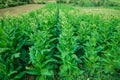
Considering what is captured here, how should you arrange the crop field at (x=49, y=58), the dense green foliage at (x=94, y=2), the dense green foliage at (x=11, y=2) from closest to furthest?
the crop field at (x=49, y=58), the dense green foliage at (x=11, y=2), the dense green foliage at (x=94, y=2)

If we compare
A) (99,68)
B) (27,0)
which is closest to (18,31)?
(99,68)

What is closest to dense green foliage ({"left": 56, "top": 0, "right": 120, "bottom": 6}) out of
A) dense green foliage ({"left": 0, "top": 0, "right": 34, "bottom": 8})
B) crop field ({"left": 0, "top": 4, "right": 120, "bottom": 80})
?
dense green foliage ({"left": 0, "top": 0, "right": 34, "bottom": 8})

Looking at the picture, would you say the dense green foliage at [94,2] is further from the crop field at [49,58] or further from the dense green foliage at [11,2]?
the crop field at [49,58]

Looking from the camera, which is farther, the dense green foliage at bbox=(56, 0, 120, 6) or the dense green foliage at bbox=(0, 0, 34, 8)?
the dense green foliage at bbox=(56, 0, 120, 6)

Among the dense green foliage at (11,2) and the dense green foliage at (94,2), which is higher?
the dense green foliage at (11,2)

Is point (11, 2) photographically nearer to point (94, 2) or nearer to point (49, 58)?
point (94, 2)

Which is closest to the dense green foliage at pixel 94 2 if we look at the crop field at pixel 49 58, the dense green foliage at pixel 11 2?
the dense green foliage at pixel 11 2

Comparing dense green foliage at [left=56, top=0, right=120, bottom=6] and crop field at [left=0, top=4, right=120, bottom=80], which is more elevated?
crop field at [left=0, top=4, right=120, bottom=80]

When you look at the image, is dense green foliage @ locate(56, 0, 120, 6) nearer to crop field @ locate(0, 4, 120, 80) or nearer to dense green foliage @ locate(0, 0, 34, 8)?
dense green foliage @ locate(0, 0, 34, 8)

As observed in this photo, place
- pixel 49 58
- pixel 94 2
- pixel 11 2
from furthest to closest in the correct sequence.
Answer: pixel 94 2 → pixel 11 2 → pixel 49 58

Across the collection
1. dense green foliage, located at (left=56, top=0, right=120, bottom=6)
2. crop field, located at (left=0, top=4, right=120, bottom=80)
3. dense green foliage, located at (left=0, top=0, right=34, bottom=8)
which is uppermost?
crop field, located at (left=0, top=4, right=120, bottom=80)

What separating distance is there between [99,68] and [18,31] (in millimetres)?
2910

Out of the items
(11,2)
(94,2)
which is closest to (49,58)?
(11,2)

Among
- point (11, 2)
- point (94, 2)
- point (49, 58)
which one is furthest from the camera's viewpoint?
point (94, 2)
